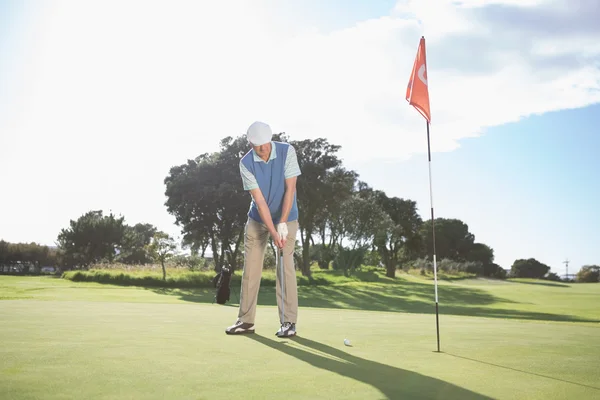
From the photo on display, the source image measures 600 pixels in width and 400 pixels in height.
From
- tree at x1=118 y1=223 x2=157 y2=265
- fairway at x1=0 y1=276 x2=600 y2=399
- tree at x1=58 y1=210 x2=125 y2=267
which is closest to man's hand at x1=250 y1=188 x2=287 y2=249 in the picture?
fairway at x1=0 y1=276 x2=600 y2=399

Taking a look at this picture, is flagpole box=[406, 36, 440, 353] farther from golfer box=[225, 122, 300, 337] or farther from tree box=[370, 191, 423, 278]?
tree box=[370, 191, 423, 278]

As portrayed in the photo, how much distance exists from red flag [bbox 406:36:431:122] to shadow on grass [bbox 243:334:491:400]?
138 inches

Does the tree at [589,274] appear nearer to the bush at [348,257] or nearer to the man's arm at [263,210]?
the bush at [348,257]

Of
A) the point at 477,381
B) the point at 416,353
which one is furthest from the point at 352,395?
the point at 416,353

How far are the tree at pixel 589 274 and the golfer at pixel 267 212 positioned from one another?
82.2 m

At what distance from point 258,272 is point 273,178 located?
4.35 feet

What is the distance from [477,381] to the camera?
13.0 ft

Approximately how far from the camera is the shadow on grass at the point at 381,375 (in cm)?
351

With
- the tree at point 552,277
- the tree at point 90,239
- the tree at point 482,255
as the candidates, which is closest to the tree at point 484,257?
the tree at point 482,255

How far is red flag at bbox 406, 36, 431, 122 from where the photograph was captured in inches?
295

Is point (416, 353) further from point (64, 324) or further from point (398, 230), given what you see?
point (398, 230)

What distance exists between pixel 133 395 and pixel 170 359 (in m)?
1.33

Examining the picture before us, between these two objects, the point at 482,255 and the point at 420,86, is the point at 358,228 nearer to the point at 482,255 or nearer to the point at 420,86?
the point at 482,255

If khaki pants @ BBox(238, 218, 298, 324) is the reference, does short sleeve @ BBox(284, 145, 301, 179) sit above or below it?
above
